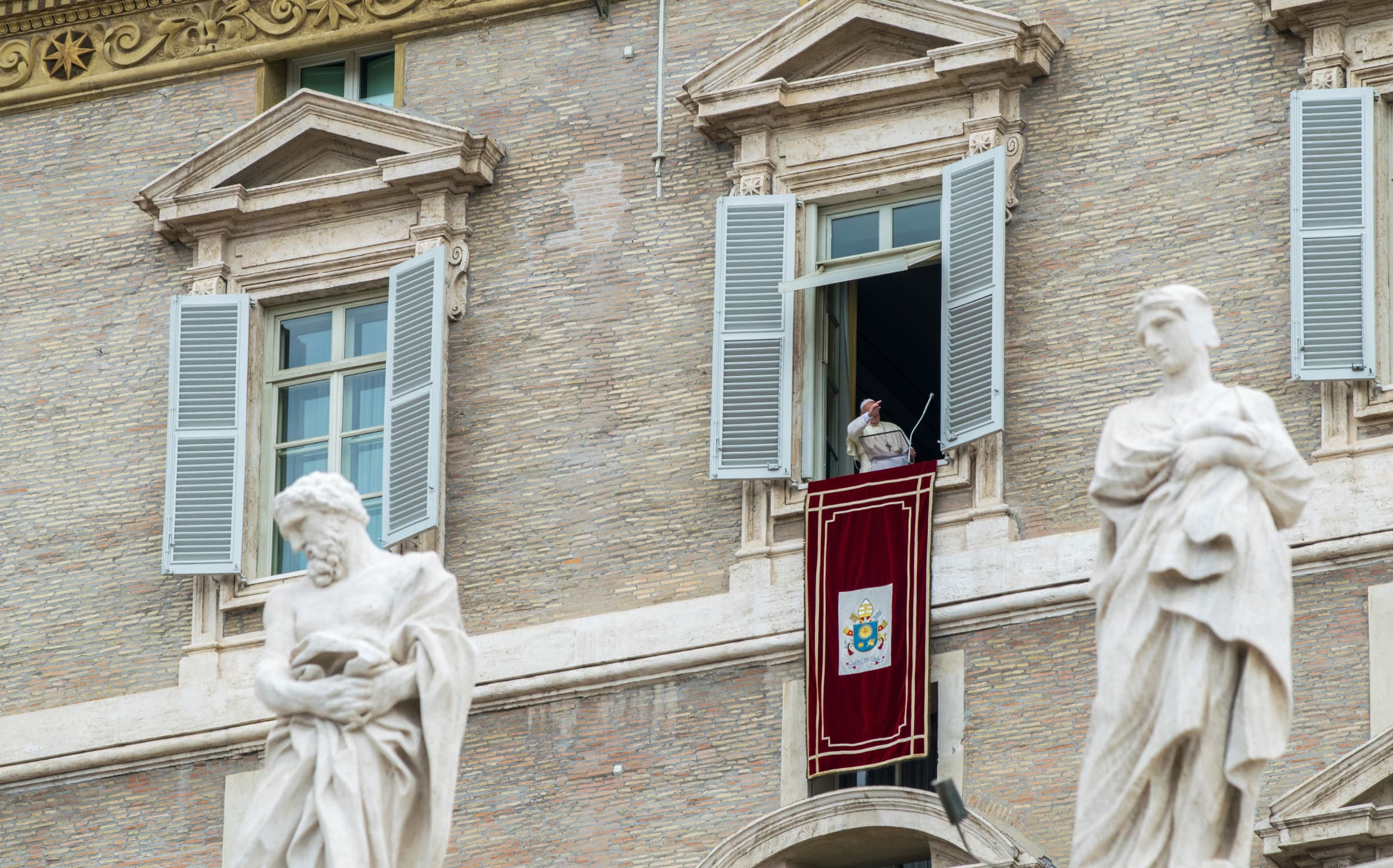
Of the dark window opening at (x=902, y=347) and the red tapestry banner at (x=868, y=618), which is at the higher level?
the dark window opening at (x=902, y=347)

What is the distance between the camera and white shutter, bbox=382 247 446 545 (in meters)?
28.9

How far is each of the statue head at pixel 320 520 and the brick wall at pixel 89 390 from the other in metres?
12.2

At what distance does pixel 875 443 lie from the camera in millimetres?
27844

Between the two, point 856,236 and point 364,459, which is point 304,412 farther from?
point 856,236

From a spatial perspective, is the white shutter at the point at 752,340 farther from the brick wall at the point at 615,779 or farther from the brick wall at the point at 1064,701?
the brick wall at the point at 1064,701

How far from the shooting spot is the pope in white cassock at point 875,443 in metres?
27.7

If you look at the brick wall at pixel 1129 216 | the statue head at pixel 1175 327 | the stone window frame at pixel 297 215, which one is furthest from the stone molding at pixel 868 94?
the statue head at pixel 1175 327

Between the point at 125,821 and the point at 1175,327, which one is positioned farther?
the point at 125,821

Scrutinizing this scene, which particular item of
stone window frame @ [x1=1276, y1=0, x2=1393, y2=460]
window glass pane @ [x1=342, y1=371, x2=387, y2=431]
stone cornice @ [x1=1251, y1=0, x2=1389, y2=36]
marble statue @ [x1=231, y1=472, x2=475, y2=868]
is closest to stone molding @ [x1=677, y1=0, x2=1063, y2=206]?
stone cornice @ [x1=1251, y1=0, x2=1389, y2=36]

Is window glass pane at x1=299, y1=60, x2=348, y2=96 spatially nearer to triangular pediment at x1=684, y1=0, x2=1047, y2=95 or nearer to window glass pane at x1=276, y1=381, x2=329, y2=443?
window glass pane at x1=276, y1=381, x2=329, y2=443

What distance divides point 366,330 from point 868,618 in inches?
185

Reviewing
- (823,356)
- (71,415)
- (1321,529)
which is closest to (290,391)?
(71,415)

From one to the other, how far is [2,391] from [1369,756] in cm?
1087

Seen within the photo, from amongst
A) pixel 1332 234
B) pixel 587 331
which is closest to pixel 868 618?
pixel 587 331
